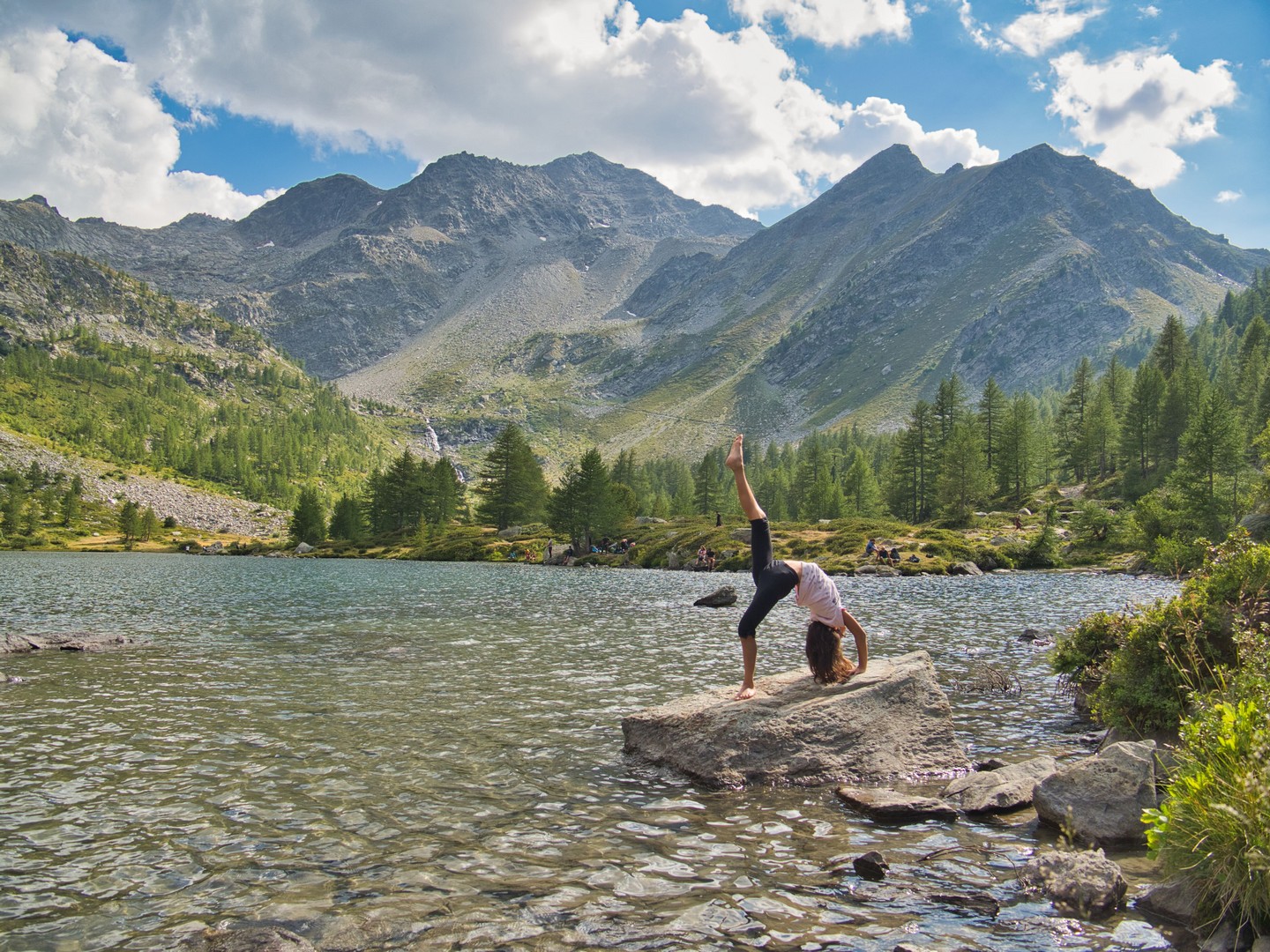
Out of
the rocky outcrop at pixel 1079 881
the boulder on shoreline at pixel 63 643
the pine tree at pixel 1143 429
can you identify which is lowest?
the boulder on shoreline at pixel 63 643

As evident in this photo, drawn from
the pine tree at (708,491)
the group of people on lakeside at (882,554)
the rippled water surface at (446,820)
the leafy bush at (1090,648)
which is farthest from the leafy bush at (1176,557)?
the pine tree at (708,491)

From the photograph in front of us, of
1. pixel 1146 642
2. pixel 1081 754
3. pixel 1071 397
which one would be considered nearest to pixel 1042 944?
pixel 1081 754

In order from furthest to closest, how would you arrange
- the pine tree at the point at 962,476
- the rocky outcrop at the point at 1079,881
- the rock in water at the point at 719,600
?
1. the pine tree at the point at 962,476
2. the rock in water at the point at 719,600
3. the rocky outcrop at the point at 1079,881

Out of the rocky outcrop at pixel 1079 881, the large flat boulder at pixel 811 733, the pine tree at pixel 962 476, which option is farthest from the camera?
the pine tree at pixel 962 476

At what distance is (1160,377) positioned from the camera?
109 m

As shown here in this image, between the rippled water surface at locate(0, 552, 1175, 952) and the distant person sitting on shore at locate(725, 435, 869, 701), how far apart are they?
2.67 m

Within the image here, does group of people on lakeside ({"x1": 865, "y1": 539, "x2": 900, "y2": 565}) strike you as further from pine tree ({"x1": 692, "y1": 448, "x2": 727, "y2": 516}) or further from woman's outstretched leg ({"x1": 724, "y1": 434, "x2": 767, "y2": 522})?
pine tree ({"x1": 692, "y1": 448, "x2": 727, "y2": 516})

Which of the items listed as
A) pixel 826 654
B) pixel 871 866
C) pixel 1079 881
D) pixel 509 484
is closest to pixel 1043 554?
pixel 826 654

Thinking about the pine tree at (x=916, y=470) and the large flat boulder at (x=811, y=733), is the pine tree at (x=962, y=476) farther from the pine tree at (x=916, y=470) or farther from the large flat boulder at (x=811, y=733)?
the large flat boulder at (x=811, y=733)

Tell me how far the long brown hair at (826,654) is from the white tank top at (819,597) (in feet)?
0.75

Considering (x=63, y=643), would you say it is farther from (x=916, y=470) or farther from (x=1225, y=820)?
(x=916, y=470)

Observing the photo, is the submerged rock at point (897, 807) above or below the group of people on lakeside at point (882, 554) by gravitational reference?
below

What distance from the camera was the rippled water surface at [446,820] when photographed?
7.67m

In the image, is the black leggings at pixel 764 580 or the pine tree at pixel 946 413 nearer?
the black leggings at pixel 764 580
